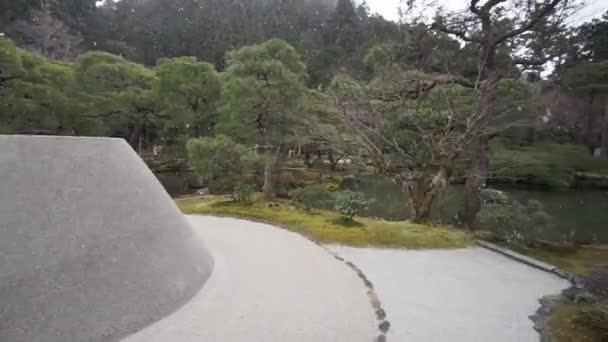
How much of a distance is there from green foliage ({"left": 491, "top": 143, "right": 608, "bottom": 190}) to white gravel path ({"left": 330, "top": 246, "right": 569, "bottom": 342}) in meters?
2.94

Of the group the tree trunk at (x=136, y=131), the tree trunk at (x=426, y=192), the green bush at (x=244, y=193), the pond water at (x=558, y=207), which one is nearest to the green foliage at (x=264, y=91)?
the green bush at (x=244, y=193)

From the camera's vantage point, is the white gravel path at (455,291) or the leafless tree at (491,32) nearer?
the white gravel path at (455,291)

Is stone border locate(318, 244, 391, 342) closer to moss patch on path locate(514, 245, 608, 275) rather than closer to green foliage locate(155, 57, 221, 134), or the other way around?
moss patch on path locate(514, 245, 608, 275)

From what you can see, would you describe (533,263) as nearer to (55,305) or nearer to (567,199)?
(55,305)

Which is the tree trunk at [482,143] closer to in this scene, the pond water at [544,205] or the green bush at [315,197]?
the pond water at [544,205]

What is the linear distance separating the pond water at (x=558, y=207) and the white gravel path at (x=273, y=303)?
5019 mm

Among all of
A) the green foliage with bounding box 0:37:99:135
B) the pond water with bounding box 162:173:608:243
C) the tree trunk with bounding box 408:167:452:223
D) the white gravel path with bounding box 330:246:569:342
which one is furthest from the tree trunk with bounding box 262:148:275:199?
the green foliage with bounding box 0:37:99:135

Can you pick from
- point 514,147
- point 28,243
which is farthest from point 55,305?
point 514,147

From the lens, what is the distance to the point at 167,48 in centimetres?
3581

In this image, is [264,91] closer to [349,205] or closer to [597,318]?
[349,205]

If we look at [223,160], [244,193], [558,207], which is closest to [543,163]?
[558,207]

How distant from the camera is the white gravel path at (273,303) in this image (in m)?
3.26

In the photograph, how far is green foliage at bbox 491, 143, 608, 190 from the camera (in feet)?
29.5

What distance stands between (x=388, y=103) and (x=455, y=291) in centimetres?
538
